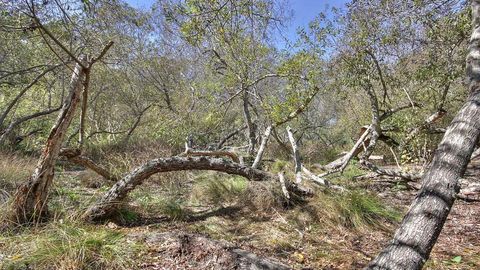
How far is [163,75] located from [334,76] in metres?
6.72

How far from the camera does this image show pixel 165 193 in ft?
16.8

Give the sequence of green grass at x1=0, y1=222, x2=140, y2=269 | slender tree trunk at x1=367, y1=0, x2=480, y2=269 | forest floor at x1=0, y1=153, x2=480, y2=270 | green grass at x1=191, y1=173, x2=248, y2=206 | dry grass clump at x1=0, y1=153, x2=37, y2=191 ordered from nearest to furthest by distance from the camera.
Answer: slender tree trunk at x1=367, y1=0, x2=480, y2=269
green grass at x1=0, y1=222, x2=140, y2=269
forest floor at x1=0, y1=153, x2=480, y2=270
green grass at x1=191, y1=173, x2=248, y2=206
dry grass clump at x1=0, y1=153, x2=37, y2=191

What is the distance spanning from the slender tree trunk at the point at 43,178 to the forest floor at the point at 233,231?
230mm

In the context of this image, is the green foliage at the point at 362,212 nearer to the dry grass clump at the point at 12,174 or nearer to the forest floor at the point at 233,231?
the forest floor at the point at 233,231

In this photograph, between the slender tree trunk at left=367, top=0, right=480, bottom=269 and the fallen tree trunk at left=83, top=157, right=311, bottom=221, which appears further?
the fallen tree trunk at left=83, top=157, right=311, bottom=221

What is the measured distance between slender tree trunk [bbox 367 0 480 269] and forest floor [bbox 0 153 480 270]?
1172mm

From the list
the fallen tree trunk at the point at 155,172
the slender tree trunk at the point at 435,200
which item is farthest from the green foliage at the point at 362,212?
the slender tree trunk at the point at 435,200

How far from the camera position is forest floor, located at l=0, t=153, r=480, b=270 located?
9.16 ft

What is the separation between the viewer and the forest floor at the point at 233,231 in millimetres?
2793

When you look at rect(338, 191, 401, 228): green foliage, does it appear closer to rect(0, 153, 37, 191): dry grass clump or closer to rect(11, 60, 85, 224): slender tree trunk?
rect(11, 60, 85, 224): slender tree trunk

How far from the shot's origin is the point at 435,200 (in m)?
1.96

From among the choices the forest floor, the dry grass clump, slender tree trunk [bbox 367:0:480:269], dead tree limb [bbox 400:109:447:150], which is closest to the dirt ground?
the forest floor

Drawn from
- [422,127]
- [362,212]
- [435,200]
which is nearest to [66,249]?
[435,200]

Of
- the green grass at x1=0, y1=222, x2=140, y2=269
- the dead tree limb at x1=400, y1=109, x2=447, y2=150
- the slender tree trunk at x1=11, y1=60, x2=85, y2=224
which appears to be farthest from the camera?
the dead tree limb at x1=400, y1=109, x2=447, y2=150
